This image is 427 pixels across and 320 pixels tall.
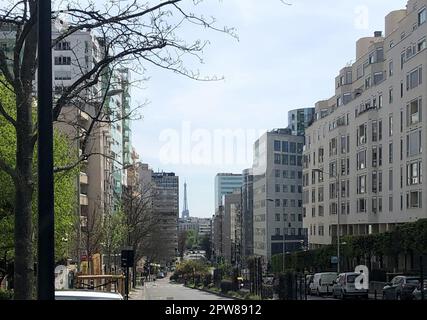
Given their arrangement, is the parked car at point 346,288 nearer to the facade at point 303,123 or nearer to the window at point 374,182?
the window at point 374,182

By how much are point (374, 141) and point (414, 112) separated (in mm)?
10907

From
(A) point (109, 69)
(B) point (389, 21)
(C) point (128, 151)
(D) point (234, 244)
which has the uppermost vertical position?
(B) point (389, 21)

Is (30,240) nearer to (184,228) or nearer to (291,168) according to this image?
(291,168)

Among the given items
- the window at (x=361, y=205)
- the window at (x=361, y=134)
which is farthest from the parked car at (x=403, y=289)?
the window at (x=361, y=134)

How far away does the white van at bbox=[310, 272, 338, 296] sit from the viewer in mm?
41244

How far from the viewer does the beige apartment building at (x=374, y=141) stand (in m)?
53.5

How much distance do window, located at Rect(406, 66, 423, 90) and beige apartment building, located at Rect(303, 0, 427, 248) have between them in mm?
82

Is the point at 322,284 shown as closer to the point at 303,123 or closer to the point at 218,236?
the point at 303,123

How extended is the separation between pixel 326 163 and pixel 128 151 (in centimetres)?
3510

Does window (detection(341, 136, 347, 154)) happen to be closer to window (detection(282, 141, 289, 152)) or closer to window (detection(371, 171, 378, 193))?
window (detection(371, 171, 378, 193))

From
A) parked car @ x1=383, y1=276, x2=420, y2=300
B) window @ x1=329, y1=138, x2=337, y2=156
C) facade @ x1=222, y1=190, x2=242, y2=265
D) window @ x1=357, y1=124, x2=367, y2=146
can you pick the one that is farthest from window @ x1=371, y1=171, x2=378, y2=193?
facade @ x1=222, y1=190, x2=242, y2=265

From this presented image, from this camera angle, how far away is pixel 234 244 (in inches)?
4707

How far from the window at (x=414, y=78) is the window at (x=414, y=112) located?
1399 mm
